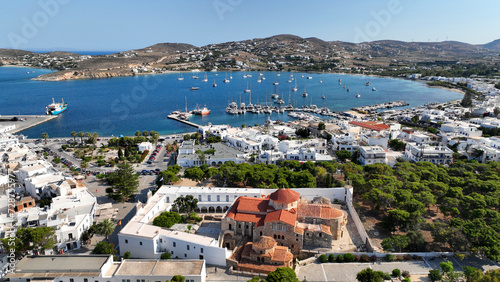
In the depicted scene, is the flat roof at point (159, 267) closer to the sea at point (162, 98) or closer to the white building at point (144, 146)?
the white building at point (144, 146)

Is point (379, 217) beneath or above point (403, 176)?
beneath

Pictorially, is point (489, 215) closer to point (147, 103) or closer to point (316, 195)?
point (316, 195)

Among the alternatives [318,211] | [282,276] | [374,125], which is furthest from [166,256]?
[374,125]

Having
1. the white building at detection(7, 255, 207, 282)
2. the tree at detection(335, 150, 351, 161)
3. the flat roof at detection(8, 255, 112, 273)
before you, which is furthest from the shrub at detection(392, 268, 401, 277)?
the tree at detection(335, 150, 351, 161)

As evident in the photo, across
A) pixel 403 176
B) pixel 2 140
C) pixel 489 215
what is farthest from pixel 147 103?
pixel 489 215

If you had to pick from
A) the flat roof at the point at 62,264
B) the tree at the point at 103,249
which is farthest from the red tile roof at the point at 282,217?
Result: the flat roof at the point at 62,264
